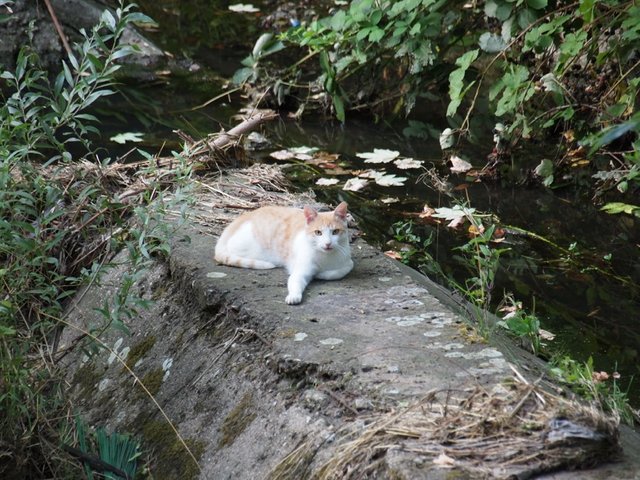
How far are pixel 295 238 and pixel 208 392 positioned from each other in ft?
3.04

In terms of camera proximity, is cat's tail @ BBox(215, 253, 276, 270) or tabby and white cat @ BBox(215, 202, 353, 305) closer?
tabby and white cat @ BBox(215, 202, 353, 305)

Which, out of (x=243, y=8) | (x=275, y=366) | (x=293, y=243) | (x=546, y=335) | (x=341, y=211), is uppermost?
(x=243, y=8)

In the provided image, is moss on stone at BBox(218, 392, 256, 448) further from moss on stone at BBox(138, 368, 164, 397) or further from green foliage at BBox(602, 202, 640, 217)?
green foliage at BBox(602, 202, 640, 217)

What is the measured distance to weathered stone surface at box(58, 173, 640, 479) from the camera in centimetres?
294

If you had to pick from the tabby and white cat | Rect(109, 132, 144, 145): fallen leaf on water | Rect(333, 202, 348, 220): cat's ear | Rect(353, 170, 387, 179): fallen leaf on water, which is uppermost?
Rect(333, 202, 348, 220): cat's ear

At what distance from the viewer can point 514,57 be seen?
20.6 ft

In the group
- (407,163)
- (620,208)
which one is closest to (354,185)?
(407,163)

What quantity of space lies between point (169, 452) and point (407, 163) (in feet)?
14.1

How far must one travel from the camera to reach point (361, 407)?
292 cm

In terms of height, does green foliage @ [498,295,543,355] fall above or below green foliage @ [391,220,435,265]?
above

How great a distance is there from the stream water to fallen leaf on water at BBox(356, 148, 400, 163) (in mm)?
76

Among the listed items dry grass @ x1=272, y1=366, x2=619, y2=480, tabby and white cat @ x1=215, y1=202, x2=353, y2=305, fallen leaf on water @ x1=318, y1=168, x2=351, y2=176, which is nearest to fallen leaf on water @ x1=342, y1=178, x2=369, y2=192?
fallen leaf on water @ x1=318, y1=168, x2=351, y2=176

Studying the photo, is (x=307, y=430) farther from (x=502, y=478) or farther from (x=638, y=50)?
(x=638, y=50)

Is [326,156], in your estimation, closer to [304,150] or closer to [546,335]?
[304,150]
